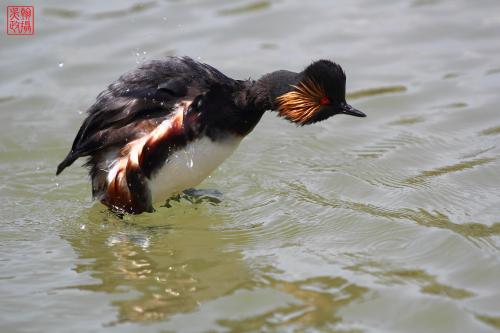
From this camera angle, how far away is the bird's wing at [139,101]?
326 inches

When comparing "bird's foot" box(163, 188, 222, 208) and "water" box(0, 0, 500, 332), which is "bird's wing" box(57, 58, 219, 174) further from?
"bird's foot" box(163, 188, 222, 208)

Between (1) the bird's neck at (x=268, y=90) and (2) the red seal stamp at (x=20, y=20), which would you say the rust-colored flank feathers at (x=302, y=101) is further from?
(2) the red seal stamp at (x=20, y=20)

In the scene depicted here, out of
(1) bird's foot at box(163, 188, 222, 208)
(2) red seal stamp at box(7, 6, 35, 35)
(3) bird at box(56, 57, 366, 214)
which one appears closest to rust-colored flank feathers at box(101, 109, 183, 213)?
(3) bird at box(56, 57, 366, 214)

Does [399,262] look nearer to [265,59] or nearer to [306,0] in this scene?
[265,59]

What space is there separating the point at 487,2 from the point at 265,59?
391 cm

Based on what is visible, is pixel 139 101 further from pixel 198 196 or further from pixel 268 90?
pixel 198 196

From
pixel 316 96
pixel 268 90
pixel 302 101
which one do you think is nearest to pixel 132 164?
pixel 268 90

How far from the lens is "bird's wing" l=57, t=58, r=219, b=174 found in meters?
8.28

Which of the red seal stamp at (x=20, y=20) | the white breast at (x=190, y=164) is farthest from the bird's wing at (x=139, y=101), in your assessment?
the red seal stamp at (x=20, y=20)

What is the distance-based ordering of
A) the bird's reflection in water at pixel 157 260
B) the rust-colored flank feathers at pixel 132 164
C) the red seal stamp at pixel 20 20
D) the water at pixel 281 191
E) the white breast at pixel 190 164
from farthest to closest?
the red seal stamp at pixel 20 20 < the white breast at pixel 190 164 < the rust-colored flank feathers at pixel 132 164 < the bird's reflection in water at pixel 157 260 < the water at pixel 281 191

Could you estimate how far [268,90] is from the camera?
27.4 ft

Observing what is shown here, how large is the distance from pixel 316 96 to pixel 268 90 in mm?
469

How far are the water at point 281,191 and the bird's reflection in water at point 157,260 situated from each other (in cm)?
2

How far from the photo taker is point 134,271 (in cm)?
754
